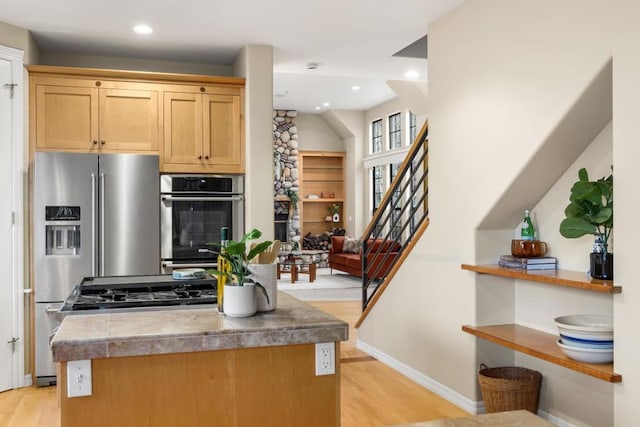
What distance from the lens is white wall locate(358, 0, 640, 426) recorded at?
8.17 ft

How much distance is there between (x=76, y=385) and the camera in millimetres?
1919

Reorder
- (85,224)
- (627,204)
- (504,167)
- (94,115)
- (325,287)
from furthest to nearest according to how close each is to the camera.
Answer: (325,287) → (94,115) → (85,224) → (504,167) → (627,204)

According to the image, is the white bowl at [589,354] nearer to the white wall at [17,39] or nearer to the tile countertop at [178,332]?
the tile countertop at [178,332]

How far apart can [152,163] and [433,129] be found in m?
2.17

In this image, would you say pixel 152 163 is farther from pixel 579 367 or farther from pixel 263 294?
pixel 579 367

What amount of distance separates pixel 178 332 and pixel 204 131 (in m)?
3.04

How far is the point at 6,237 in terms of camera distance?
4207 mm

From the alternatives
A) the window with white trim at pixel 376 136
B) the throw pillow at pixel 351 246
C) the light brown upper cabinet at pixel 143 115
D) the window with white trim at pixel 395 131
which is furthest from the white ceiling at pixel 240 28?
the window with white trim at pixel 376 136

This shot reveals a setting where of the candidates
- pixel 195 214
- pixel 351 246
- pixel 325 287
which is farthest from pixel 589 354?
pixel 351 246

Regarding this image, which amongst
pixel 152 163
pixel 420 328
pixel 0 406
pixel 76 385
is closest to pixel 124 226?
pixel 152 163

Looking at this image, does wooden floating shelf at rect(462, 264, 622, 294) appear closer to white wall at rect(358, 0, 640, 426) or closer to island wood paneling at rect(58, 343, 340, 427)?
white wall at rect(358, 0, 640, 426)

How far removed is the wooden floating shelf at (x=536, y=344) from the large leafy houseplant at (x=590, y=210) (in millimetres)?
556

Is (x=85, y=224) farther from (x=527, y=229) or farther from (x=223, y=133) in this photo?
(x=527, y=229)

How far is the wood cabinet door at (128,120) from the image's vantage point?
459 cm
